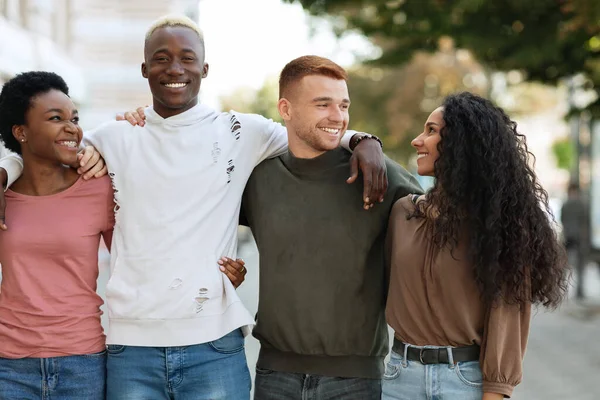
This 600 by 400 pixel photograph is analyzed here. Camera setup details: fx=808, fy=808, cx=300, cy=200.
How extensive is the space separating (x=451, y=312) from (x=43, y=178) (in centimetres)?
186

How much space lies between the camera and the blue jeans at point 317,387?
3.47 metres

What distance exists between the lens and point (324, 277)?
3.51 metres

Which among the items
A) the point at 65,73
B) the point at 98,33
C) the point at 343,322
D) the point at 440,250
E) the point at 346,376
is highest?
the point at 98,33

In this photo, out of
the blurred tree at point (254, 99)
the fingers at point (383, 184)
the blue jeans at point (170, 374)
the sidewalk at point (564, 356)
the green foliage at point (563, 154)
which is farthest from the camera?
the blurred tree at point (254, 99)

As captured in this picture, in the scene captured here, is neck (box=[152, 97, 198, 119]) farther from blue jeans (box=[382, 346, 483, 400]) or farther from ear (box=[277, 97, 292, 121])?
blue jeans (box=[382, 346, 483, 400])

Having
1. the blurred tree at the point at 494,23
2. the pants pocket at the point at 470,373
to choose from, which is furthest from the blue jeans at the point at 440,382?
the blurred tree at the point at 494,23

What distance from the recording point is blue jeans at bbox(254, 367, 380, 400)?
347 cm

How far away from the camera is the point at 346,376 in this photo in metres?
3.48

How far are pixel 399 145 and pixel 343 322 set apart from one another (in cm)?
2605

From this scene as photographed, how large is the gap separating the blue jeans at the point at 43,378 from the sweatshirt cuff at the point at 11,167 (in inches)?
30.5

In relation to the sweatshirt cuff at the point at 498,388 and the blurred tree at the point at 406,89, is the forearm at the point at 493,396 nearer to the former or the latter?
the sweatshirt cuff at the point at 498,388

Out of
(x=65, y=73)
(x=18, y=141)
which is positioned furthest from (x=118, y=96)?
(x=18, y=141)

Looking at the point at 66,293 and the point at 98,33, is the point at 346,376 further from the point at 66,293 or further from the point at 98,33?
the point at 98,33

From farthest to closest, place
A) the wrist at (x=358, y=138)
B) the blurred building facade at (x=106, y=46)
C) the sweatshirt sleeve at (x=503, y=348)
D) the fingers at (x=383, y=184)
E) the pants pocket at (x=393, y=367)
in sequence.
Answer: the blurred building facade at (x=106, y=46), the wrist at (x=358, y=138), the fingers at (x=383, y=184), the pants pocket at (x=393, y=367), the sweatshirt sleeve at (x=503, y=348)
